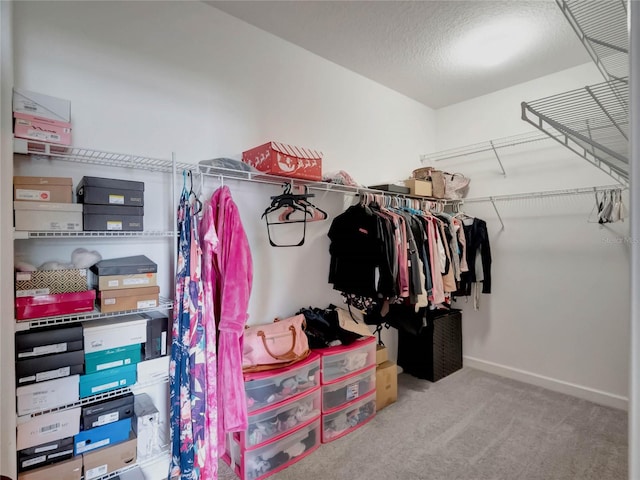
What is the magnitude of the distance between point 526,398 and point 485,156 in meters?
2.32

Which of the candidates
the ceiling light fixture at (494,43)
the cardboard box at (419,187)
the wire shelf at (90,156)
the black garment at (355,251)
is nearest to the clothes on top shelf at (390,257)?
the black garment at (355,251)

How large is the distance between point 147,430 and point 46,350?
24.5 inches

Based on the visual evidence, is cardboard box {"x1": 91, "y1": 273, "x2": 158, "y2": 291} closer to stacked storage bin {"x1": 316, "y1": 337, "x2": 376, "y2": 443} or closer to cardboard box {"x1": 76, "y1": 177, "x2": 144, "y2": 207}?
cardboard box {"x1": 76, "y1": 177, "x2": 144, "y2": 207}

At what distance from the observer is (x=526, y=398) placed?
2.83 m

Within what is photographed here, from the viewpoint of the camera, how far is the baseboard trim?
2701 millimetres

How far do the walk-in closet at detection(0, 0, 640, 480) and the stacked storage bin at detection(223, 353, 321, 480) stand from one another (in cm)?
2

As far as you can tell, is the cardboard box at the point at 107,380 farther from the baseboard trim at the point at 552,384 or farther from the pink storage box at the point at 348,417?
the baseboard trim at the point at 552,384

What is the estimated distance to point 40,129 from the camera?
1391 mm

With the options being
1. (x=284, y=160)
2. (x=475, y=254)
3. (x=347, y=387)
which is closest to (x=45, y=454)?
(x=347, y=387)

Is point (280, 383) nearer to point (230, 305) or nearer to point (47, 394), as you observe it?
point (230, 305)

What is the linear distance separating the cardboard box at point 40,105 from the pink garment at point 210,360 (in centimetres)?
79

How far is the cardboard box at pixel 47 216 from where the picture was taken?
1331 mm

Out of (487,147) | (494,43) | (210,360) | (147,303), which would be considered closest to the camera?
(147,303)

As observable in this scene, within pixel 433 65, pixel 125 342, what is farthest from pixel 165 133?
pixel 433 65
